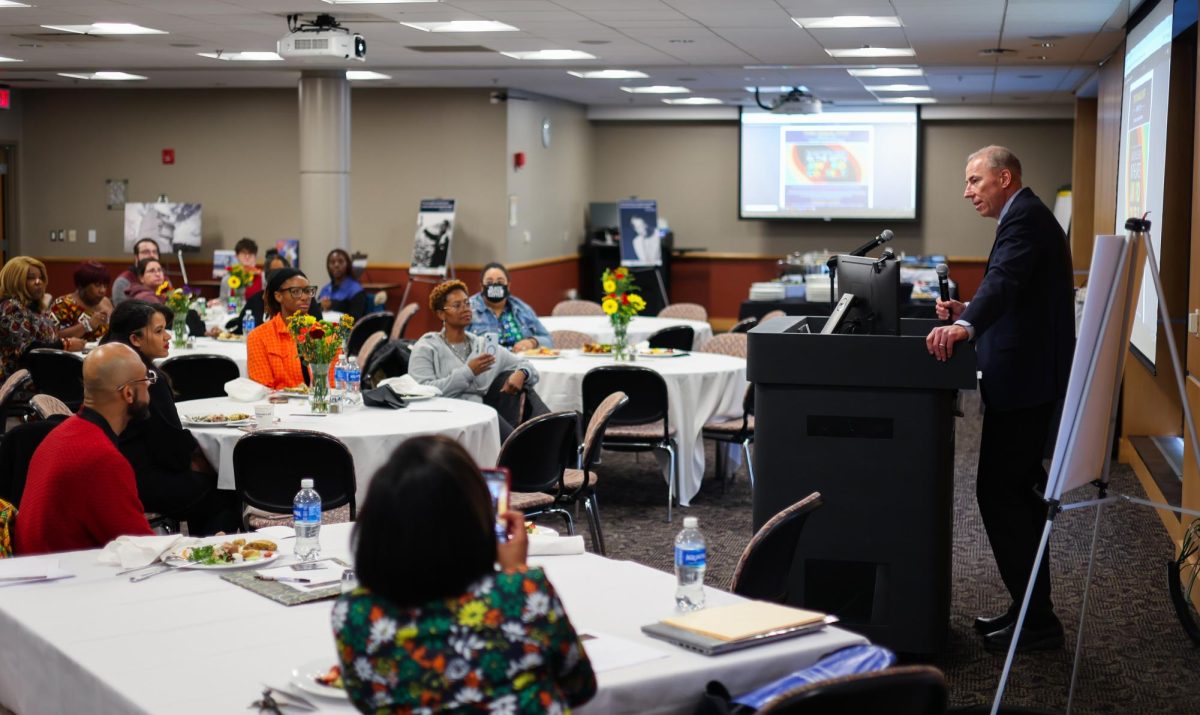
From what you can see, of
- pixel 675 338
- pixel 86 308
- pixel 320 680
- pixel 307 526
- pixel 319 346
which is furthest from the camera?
pixel 675 338

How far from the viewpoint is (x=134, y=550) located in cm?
336

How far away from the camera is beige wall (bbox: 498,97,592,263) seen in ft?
51.4

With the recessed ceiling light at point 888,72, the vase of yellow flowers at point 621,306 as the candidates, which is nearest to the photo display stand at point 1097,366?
the vase of yellow flowers at point 621,306

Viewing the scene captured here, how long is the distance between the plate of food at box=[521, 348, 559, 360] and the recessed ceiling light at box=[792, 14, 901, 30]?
309 cm

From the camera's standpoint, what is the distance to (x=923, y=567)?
458 centimetres

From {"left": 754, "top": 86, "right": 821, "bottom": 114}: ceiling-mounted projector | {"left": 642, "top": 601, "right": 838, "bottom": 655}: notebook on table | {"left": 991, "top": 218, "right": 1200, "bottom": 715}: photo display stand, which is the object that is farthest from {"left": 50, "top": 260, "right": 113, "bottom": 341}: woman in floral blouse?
{"left": 754, "top": 86, "right": 821, "bottom": 114}: ceiling-mounted projector

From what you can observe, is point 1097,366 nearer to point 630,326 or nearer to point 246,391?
→ point 246,391

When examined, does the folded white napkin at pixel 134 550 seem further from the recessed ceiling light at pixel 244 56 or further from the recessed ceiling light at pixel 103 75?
the recessed ceiling light at pixel 103 75

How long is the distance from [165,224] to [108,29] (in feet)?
19.1

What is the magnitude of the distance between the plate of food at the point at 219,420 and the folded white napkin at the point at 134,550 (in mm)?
2294

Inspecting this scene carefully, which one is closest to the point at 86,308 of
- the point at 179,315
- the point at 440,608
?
the point at 179,315

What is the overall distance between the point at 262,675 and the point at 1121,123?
26.8ft

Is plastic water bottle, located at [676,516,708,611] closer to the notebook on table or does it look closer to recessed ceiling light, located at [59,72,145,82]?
the notebook on table

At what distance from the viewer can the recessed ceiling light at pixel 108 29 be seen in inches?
405
